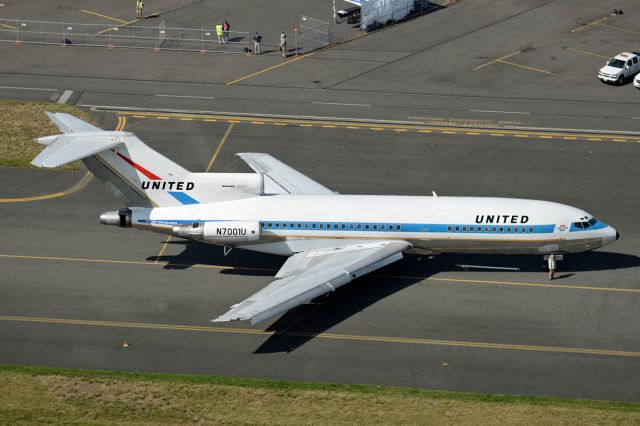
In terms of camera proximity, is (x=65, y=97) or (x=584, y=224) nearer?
(x=584, y=224)

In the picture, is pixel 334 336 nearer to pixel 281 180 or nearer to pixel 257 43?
pixel 281 180

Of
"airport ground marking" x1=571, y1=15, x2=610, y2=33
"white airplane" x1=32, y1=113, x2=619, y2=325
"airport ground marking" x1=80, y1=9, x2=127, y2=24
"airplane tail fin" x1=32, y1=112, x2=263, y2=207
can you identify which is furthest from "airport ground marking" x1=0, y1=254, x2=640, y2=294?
"airport ground marking" x1=571, y1=15, x2=610, y2=33

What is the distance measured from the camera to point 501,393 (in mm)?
47656

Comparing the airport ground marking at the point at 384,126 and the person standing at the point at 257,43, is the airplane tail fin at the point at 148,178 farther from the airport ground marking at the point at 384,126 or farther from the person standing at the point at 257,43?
the person standing at the point at 257,43

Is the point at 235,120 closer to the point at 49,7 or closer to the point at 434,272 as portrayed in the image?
the point at 434,272

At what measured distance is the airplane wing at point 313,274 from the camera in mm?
49781

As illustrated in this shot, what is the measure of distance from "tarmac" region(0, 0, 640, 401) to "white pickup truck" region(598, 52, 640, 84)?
966mm

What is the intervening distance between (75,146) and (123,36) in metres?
43.5

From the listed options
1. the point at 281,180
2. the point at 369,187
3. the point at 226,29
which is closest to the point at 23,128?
the point at 226,29

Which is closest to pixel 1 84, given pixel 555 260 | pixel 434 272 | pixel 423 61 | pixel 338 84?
pixel 338 84

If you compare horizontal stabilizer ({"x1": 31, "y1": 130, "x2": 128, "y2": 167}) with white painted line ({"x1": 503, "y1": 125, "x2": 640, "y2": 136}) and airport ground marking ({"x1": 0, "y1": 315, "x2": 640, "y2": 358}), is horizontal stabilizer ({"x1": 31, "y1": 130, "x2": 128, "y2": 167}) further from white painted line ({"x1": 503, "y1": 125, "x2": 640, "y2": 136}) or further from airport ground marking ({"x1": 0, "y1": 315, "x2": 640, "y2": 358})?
white painted line ({"x1": 503, "y1": 125, "x2": 640, "y2": 136})

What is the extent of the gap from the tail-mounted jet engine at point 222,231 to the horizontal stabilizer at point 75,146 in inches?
238

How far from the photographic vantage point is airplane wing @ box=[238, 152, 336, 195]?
62156mm

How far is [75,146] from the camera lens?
54.2 meters
